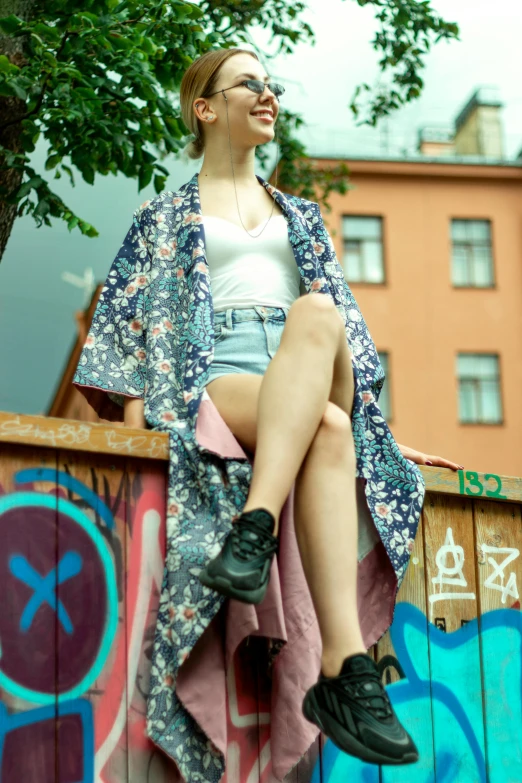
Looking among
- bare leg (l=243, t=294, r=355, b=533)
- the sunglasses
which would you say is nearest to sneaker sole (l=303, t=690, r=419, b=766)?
bare leg (l=243, t=294, r=355, b=533)

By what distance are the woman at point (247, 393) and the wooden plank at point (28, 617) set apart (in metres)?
0.25

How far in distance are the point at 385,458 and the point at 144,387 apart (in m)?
0.72

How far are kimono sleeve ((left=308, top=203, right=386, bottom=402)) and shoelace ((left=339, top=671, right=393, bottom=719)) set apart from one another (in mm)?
1050

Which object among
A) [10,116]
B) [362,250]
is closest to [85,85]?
[10,116]

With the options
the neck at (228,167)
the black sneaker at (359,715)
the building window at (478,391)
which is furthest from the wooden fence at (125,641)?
the building window at (478,391)

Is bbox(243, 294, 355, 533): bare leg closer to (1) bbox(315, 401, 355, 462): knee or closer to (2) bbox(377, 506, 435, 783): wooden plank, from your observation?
(1) bbox(315, 401, 355, 462): knee

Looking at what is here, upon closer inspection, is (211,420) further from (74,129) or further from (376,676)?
(74,129)

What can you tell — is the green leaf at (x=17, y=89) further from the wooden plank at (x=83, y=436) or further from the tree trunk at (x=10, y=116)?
the wooden plank at (x=83, y=436)

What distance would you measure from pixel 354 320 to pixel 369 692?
134cm

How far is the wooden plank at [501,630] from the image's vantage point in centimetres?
317

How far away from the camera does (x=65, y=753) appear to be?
8.47 ft

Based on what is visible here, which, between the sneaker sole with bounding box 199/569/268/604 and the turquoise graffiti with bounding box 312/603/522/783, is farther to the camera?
the turquoise graffiti with bounding box 312/603/522/783

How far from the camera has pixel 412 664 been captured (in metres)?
3.13

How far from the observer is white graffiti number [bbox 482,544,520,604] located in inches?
131
